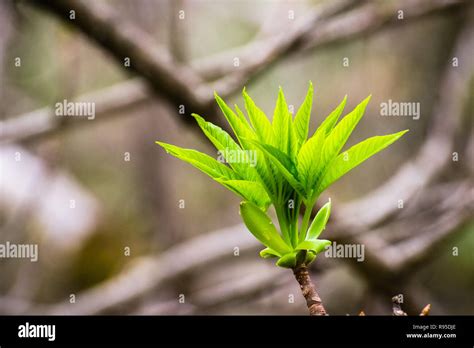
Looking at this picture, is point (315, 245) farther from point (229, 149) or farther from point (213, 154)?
point (213, 154)

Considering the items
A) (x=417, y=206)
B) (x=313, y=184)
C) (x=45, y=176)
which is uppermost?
(x=45, y=176)

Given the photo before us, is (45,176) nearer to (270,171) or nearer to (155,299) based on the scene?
(155,299)

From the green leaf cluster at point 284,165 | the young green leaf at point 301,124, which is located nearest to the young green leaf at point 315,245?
the green leaf cluster at point 284,165

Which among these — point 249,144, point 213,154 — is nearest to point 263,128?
point 249,144

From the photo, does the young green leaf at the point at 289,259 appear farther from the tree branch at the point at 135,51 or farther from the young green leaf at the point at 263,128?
the tree branch at the point at 135,51
